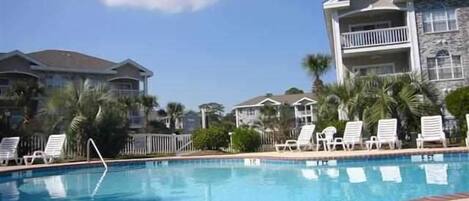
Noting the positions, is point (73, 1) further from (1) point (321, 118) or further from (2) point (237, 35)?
(1) point (321, 118)

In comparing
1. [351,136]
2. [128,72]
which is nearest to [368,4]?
[351,136]

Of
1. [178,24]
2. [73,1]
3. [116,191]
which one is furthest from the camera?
[178,24]

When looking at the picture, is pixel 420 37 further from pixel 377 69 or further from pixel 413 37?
pixel 377 69

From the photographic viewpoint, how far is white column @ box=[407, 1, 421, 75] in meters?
21.0

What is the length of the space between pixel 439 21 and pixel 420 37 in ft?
3.85

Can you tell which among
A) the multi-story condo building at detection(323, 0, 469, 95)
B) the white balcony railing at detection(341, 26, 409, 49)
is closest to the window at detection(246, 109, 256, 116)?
the multi-story condo building at detection(323, 0, 469, 95)

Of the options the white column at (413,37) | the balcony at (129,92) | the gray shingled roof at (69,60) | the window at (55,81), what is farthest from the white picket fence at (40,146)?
the balcony at (129,92)

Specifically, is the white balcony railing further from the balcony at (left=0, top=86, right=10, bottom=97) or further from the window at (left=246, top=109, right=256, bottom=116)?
the window at (left=246, top=109, right=256, bottom=116)

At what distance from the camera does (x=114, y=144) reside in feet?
59.8

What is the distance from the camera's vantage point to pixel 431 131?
1488cm

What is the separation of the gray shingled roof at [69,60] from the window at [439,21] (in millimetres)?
22948

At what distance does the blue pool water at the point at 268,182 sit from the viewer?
7965mm

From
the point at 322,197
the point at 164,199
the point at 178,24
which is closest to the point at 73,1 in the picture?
the point at 178,24

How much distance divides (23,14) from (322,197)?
1157 centimetres
